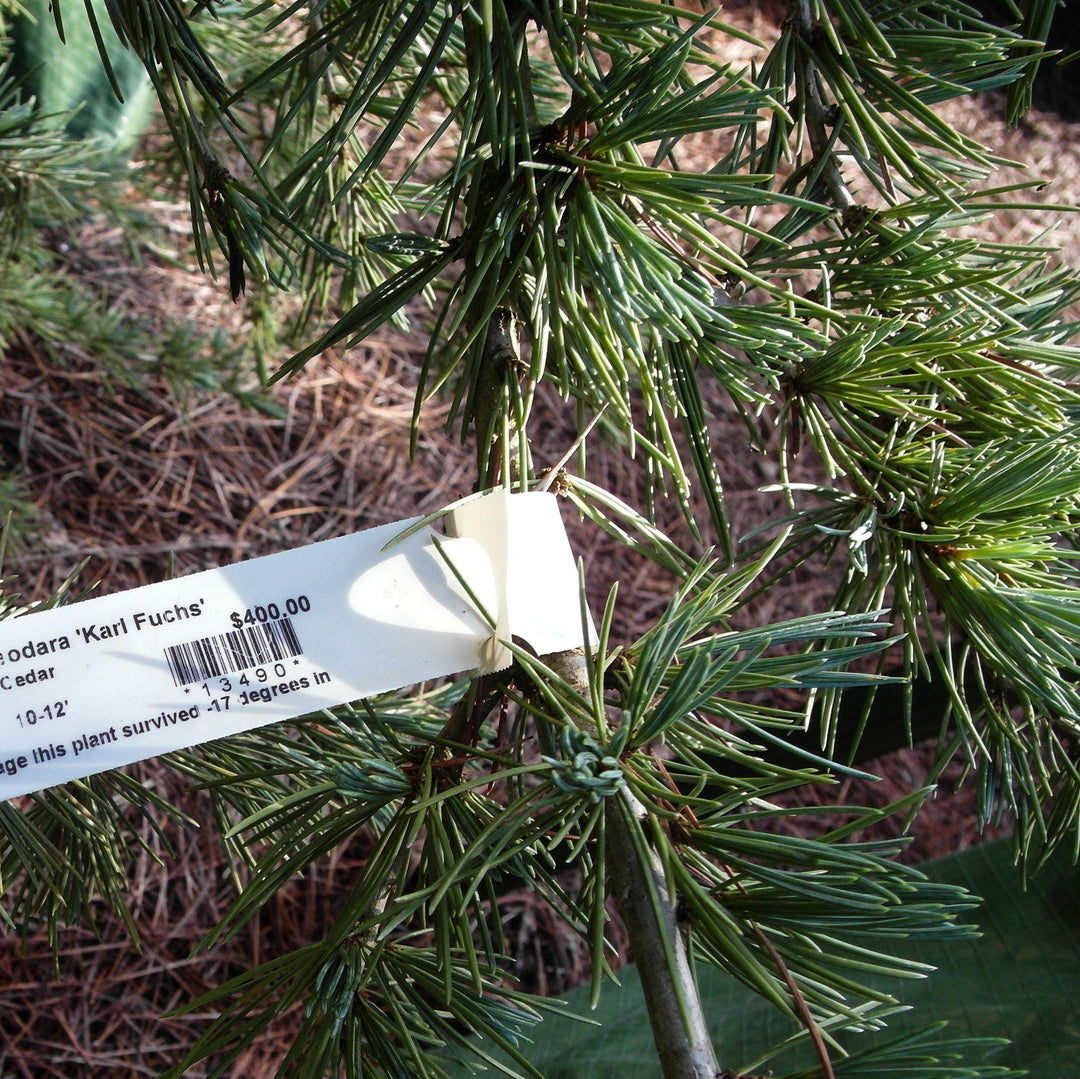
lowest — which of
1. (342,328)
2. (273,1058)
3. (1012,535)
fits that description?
(273,1058)

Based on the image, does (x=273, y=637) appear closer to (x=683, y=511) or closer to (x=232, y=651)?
(x=232, y=651)

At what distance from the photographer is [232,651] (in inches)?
12.9

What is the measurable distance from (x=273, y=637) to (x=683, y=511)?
151mm

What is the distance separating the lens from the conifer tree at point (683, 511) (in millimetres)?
276

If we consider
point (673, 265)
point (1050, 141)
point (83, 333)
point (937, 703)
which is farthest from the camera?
point (1050, 141)

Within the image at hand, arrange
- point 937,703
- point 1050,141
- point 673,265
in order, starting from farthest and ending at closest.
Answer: point 1050,141, point 937,703, point 673,265

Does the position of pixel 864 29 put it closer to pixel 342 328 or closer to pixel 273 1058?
pixel 342 328

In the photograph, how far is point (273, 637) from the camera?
0.33 m

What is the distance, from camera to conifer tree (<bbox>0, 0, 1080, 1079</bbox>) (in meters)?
0.28

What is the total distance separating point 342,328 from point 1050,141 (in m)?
2.08

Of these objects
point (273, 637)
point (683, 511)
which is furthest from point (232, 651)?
point (683, 511)

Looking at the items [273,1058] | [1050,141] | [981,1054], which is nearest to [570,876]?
[273,1058]

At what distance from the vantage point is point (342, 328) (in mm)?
340

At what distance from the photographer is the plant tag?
321mm
